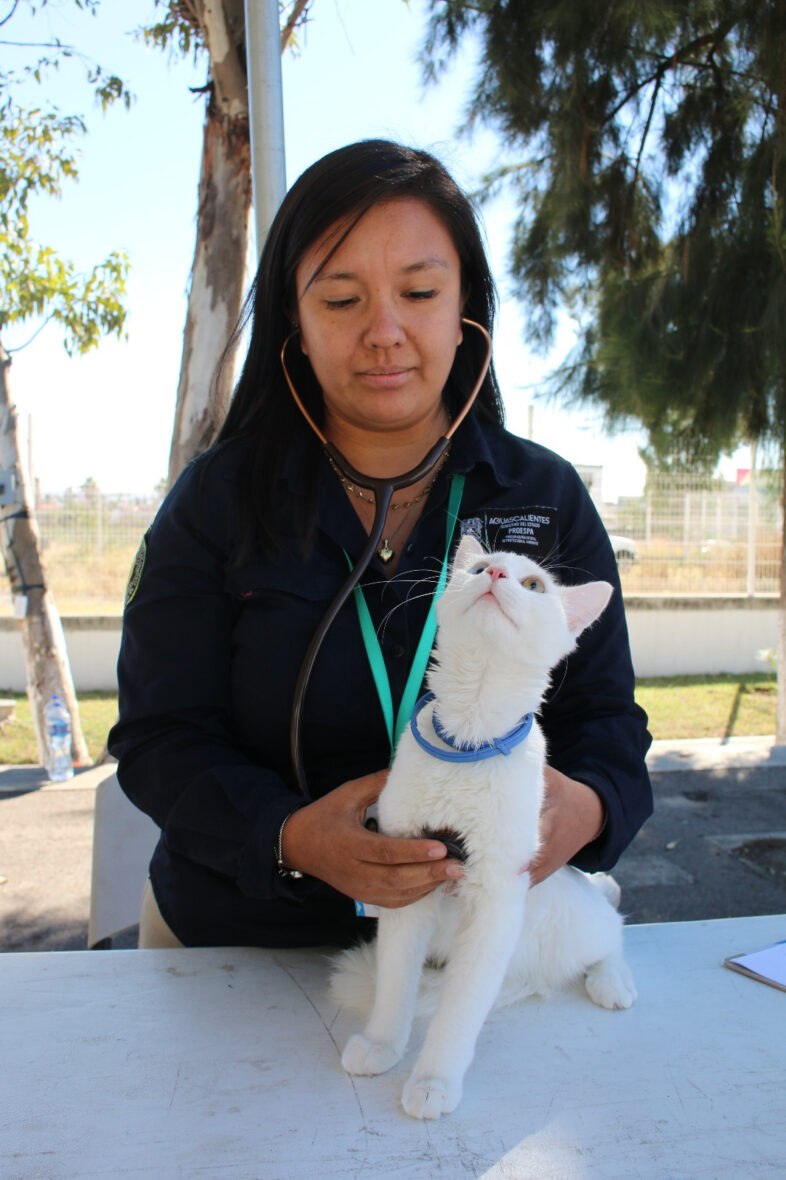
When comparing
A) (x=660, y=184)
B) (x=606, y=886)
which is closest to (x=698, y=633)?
(x=660, y=184)

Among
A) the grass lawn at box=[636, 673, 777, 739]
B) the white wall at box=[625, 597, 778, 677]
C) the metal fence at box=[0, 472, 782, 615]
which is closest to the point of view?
the grass lawn at box=[636, 673, 777, 739]

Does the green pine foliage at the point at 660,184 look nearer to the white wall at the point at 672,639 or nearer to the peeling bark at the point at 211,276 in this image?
the peeling bark at the point at 211,276

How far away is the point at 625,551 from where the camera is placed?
26.0 feet

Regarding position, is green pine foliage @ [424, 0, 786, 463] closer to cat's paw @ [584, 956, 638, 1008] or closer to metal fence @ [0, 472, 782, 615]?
metal fence @ [0, 472, 782, 615]

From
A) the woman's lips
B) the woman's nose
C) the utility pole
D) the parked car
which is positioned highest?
the utility pole

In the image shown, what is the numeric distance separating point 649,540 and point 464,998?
24.3 feet

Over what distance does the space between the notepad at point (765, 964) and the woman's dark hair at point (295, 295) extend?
3.19 feet

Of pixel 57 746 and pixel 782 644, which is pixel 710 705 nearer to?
pixel 782 644

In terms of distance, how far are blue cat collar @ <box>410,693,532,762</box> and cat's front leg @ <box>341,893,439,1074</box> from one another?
19 centimetres

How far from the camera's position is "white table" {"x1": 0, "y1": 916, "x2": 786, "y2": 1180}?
34.3 inches

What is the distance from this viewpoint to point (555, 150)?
4957 mm

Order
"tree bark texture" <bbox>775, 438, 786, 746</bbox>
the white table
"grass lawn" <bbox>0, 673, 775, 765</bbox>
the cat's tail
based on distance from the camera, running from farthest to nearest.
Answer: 1. "grass lawn" <bbox>0, 673, 775, 765</bbox>
2. "tree bark texture" <bbox>775, 438, 786, 746</bbox>
3. the cat's tail
4. the white table

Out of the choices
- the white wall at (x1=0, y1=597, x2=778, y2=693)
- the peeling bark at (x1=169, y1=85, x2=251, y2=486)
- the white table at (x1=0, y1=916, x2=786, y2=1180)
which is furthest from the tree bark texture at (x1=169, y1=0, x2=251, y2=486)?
the white wall at (x1=0, y1=597, x2=778, y2=693)

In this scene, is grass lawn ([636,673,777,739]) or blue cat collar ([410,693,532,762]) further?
grass lawn ([636,673,777,739])
